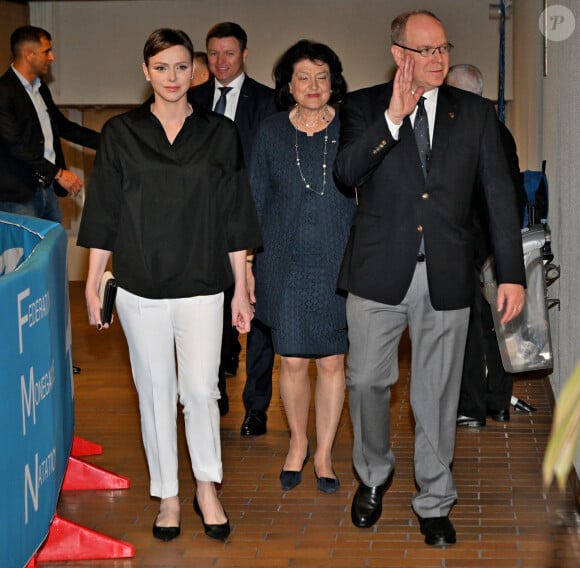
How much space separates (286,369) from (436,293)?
3.37 ft

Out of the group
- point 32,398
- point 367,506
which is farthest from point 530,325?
point 32,398

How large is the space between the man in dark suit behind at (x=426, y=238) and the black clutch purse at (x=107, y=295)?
0.83 meters

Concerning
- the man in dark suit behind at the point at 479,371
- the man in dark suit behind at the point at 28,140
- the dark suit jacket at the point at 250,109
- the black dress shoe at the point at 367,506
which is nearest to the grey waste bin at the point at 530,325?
the man in dark suit behind at the point at 479,371

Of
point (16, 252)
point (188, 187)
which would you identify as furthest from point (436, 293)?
point (16, 252)

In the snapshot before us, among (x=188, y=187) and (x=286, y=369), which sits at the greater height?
(x=188, y=187)

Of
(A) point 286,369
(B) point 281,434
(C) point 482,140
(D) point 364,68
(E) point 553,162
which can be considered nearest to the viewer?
(C) point 482,140

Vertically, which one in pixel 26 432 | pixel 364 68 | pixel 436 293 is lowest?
pixel 26 432

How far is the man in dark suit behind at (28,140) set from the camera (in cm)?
783

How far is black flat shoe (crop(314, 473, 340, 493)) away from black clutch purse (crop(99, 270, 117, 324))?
1.28 meters

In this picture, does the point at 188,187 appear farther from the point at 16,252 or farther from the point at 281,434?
the point at 281,434

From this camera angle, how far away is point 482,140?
419cm

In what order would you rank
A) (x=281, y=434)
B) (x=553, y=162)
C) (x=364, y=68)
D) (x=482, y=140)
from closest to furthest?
(x=482, y=140), (x=281, y=434), (x=553, y=162), (x=364, y=68)

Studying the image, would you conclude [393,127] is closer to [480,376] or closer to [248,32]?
[480,376]

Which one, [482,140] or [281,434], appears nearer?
[482,140]
